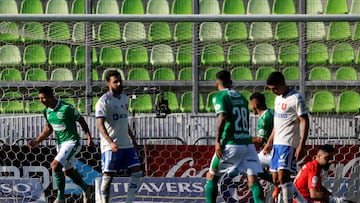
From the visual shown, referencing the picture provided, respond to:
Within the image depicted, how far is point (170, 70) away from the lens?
1616cm

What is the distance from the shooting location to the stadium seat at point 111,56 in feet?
55.0

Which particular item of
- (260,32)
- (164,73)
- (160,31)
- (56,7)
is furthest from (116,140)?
(56,7)

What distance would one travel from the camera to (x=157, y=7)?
19.4m

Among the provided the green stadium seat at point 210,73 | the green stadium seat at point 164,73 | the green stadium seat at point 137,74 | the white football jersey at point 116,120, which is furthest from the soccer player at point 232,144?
the green stadium seat at point 164,73

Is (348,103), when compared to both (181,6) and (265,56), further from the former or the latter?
(181,6)

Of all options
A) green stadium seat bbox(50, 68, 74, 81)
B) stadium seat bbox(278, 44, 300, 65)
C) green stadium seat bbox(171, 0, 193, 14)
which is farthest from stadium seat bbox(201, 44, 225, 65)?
green stadium seat bbox(171, 0, 193, 14)

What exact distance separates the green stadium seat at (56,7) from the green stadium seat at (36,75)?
3.25 meters

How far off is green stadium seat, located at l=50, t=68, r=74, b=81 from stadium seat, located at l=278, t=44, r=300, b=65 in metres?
4.01

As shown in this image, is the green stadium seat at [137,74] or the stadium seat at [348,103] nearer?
the stadium seat at [348,103]

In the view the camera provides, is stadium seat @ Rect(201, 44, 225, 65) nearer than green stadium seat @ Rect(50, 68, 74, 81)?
Yes

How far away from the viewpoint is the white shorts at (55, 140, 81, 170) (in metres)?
11.5

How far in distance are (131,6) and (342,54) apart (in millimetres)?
5269

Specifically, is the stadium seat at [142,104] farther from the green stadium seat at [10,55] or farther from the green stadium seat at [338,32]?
the green stadium seat at [338,32]

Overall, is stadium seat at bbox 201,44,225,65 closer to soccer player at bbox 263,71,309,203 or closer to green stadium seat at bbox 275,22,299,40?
green stadium seat at bbox 275,22,299,40
